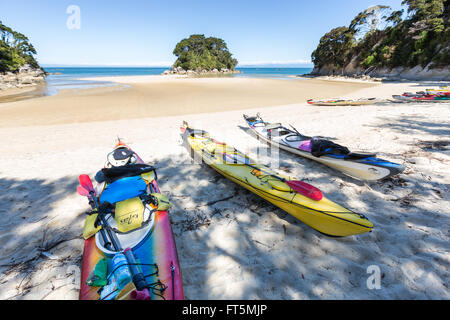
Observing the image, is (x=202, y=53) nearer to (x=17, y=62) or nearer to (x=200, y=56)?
(x=200, y=56)

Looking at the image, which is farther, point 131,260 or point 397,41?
point 397,41

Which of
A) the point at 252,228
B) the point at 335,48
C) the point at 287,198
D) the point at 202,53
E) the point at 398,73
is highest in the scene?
the point at 202,53

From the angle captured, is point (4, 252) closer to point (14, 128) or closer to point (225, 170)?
point (225, 170)

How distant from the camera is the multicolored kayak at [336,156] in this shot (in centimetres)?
403

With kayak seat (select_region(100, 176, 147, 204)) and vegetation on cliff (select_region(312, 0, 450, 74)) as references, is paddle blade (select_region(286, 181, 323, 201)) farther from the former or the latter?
vegetation on cliff (select_region(312, 0, 450, 74))

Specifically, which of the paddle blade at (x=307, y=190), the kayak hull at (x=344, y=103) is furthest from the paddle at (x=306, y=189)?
the kayak hull at (x=344, y=103)

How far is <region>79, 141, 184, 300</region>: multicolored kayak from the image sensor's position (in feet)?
6.69

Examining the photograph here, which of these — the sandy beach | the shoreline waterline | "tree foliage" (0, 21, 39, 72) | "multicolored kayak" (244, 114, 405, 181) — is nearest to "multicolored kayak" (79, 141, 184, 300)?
the sandy beach

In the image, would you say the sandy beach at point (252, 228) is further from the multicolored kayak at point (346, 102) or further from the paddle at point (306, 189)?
the multicolored kayak at point (346, 102)

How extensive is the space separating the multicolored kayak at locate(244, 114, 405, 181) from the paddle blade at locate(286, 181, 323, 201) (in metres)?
1.87

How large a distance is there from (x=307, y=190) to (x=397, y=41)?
50151 mm

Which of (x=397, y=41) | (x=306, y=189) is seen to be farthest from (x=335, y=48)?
(x=306, y=189)

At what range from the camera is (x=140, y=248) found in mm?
2490

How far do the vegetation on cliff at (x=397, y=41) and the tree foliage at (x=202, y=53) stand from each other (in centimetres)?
3949
